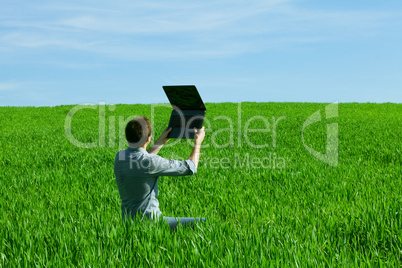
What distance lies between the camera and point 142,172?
4.15 metres

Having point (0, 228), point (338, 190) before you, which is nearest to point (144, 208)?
point (0, 228)

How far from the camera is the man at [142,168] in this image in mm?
4086

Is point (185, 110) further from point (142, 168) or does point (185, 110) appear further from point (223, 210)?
point (223, 210)

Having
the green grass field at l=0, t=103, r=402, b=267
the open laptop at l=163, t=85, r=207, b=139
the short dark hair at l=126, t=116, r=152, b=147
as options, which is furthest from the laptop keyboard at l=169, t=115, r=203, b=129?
the green grass field at l=0, t=103, r=402, b=267

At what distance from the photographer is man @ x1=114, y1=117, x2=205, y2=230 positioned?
409cm

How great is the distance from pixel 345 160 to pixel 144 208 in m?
8.61

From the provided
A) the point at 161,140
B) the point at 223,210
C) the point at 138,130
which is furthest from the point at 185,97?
the point at 223,210

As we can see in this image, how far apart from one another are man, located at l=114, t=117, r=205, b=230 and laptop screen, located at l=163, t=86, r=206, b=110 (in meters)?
0.32

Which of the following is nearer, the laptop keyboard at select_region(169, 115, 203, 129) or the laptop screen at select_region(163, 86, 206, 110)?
the laptop screen at select_region(163, 86, 206, 110)

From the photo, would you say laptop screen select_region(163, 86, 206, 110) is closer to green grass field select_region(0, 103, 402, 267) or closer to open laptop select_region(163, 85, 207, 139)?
open laptop select_region(163, 85, 207, 139)

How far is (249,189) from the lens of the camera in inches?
292

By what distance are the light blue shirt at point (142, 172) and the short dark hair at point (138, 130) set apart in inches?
6.5

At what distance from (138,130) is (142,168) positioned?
0.43 meters

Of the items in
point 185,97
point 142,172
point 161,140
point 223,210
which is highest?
point 185,97
